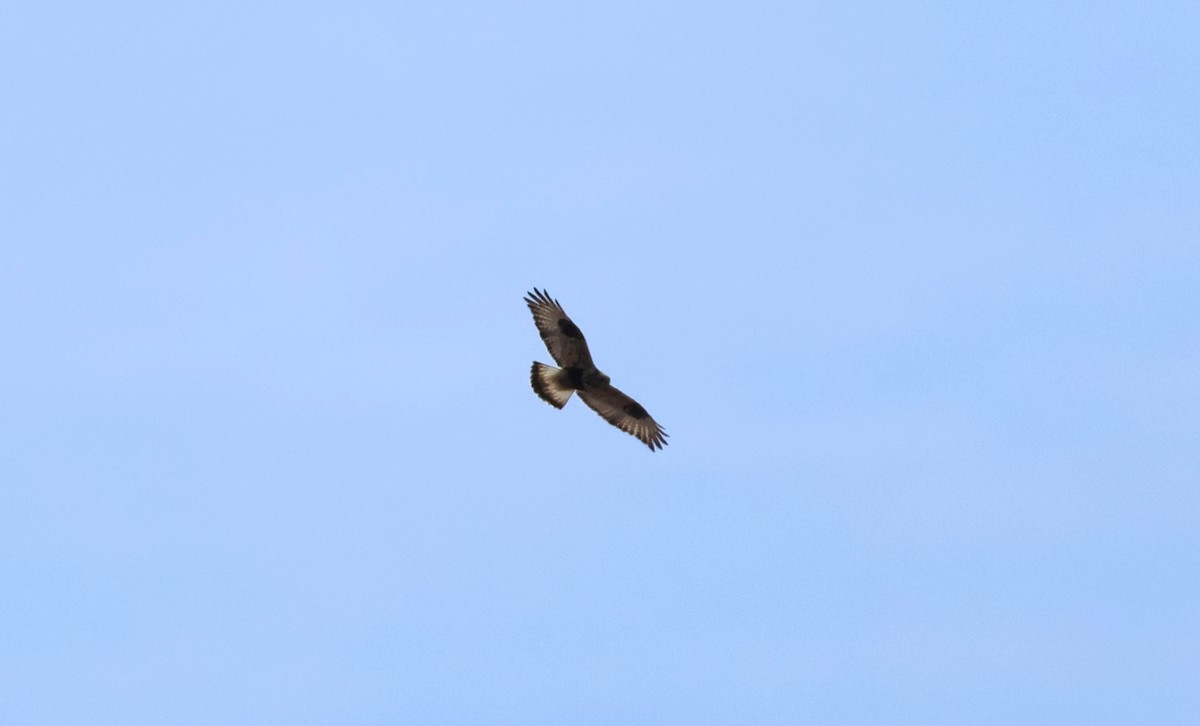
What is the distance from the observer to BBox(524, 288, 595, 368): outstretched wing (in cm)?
9756

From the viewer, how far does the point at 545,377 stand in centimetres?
9800

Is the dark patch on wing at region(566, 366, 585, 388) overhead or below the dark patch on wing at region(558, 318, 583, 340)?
below

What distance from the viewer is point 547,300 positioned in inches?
3853

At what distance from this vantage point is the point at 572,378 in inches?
3851

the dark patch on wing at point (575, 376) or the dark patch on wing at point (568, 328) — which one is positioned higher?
the dark patch on wing at point (568, 328)

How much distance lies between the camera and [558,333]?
3848 inches

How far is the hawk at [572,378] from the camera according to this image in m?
97.6

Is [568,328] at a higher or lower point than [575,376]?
higher

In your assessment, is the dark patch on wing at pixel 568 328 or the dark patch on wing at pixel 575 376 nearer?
the dark patch on wing at pixel 568 328

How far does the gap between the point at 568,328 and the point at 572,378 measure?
90 cm

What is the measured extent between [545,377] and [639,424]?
1.89 metres

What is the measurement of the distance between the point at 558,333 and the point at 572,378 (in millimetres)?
828

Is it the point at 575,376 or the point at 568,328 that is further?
the point at 575,376

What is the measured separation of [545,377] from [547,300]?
4.45ft
